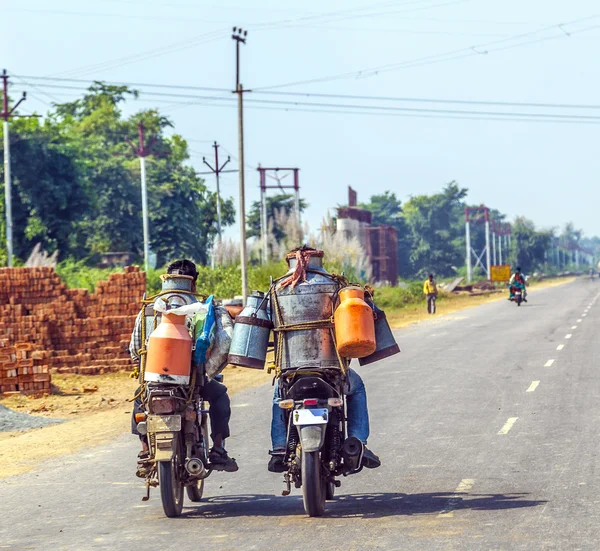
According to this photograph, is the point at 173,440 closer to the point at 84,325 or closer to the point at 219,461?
the point at 219,461

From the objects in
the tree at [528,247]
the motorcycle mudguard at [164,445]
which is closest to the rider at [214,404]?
the motorcycle mudguard at [164,445]

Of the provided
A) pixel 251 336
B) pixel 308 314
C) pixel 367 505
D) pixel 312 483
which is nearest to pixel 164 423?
pixel 251 336

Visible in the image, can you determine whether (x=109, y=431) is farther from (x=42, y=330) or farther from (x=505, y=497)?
(x=42, y=330)

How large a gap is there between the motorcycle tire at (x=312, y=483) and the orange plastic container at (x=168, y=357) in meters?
1.09

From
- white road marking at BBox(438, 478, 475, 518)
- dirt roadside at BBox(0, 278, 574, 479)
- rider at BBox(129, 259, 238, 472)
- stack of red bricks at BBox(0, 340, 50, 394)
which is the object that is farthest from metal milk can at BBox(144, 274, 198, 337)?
stack of red bricks at BBox(0, 340, 50, 394)

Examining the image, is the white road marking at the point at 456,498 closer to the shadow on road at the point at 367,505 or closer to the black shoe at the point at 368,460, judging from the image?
the shadow on road at the point at 367,505

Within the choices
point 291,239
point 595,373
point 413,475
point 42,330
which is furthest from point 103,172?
point 413,475

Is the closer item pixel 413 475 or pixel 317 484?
pixel 317 484

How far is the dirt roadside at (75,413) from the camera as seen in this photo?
42.7ft

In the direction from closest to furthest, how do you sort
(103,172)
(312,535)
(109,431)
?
(312,535)
(109,431)
(103,172)

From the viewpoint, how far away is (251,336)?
331 inches

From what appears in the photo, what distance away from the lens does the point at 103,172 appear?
72.8m

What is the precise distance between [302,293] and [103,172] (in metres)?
65.9

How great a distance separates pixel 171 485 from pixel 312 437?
1086 mm
